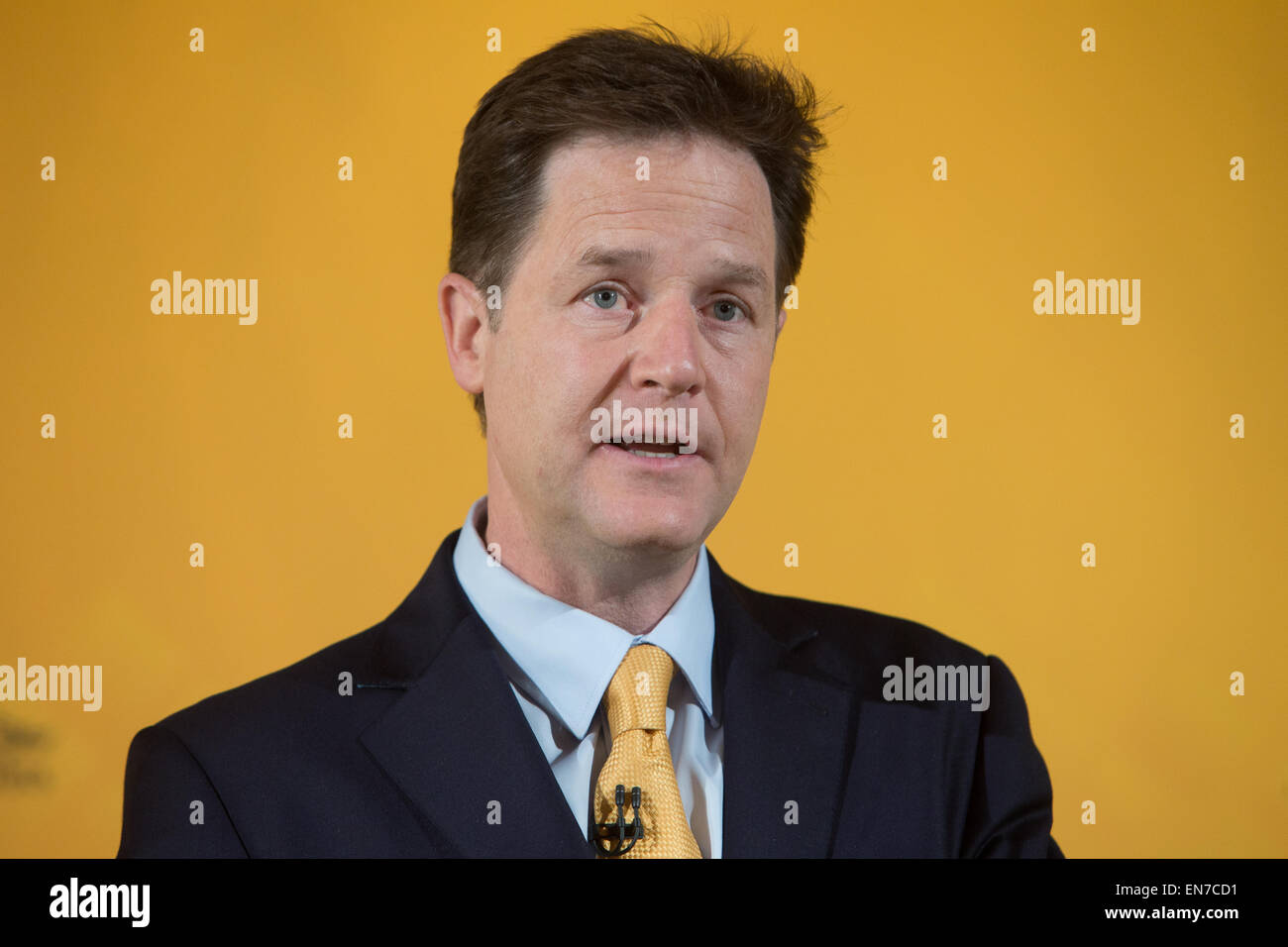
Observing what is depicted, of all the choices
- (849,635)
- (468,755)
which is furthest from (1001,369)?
(468,755)

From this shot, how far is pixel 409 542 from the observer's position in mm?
2562

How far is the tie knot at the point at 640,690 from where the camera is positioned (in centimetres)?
191

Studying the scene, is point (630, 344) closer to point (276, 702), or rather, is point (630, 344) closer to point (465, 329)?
point (465, 329)

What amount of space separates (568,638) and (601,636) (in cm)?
5

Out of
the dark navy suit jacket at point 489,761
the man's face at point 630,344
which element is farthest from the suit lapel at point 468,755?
the man's face at point 630,344

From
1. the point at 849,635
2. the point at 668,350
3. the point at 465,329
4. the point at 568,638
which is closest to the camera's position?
the point at 668,350

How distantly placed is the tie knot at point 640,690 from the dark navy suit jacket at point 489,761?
12cm

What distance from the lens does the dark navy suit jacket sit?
6.06 feet

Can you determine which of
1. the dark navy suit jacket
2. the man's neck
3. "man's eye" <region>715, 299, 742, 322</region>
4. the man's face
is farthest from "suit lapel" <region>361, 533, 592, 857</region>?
"man's eye" <region>715, 299, 742, 322</region>

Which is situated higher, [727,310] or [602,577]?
[727,310]

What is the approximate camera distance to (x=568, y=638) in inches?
77.4
